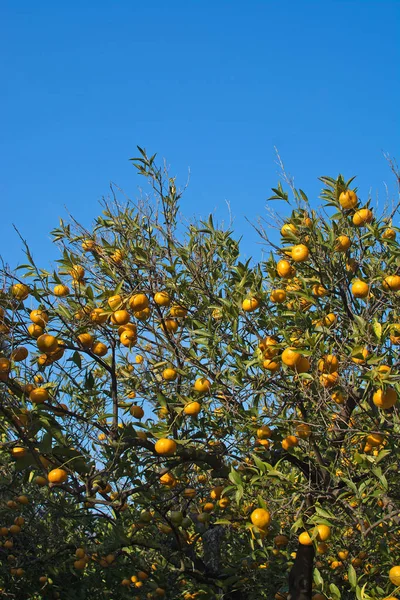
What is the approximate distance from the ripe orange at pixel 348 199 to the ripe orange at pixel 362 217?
0.07m

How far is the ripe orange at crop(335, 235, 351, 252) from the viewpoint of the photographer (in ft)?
12.6

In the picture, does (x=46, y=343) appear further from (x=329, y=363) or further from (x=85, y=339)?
(x=329, y=363)

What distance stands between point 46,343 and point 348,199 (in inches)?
87.3

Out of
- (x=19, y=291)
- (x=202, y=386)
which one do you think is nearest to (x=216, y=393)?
(x=202, y=386)

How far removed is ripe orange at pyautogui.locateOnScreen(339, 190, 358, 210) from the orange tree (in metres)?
0.01

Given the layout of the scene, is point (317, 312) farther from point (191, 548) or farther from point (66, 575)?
point (66, 575)

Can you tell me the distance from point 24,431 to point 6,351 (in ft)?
1.82

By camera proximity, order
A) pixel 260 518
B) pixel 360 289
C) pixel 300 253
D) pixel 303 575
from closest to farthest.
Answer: pixel 260 518, pixel 360 289, pixel 300 253, pixel 303 575

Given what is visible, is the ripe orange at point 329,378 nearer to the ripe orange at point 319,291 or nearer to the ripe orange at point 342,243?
the ripe orange at point 319,291

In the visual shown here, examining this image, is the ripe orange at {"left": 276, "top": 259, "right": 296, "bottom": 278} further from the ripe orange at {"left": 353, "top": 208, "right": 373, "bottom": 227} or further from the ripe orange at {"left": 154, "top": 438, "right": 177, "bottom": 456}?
the ripe orange at {"left": 154, "top": 438, "right": 177, "bottom": 456}

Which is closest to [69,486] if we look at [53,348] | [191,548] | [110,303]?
[53,348]

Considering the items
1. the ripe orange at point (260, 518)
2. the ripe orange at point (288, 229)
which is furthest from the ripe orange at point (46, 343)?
the ripe orange at point (288, 229)

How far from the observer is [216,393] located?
3.95 m

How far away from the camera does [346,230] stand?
3988mm
